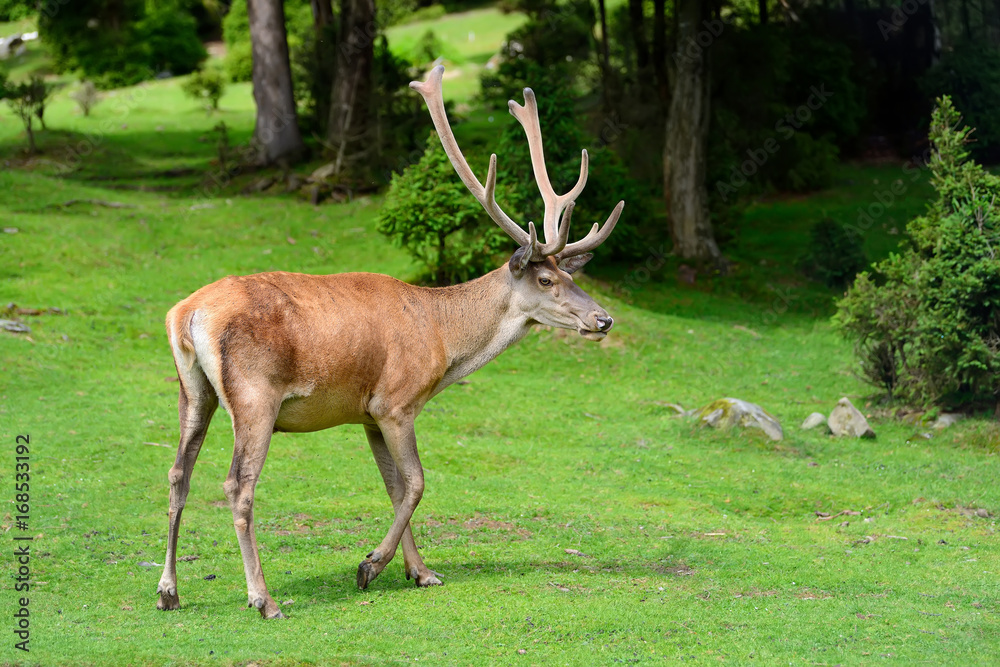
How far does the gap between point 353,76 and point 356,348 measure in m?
19.7

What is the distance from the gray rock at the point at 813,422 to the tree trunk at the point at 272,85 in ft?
55.7

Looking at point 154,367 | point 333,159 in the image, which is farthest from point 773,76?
point 154,367

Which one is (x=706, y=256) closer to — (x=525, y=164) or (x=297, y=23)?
(x=525, y=164)

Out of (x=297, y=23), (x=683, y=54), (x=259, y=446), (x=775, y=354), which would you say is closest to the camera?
(x=259, y=446)

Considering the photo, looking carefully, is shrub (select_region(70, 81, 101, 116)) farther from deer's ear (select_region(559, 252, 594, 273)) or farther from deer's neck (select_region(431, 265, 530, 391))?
deer's ear (select_region(559, 252, 594, 273))

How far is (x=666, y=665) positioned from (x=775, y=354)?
11833 mm

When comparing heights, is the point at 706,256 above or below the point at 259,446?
below

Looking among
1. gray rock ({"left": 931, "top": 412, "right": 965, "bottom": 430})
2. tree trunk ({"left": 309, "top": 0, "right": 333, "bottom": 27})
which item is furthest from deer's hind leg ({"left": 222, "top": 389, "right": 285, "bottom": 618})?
tree trunk ({"left": 309, "top": 0, "right": 333, "bottom": 27})

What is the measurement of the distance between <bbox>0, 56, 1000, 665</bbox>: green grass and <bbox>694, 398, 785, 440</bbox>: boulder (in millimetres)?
168

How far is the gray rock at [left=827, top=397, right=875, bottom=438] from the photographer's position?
1344cm

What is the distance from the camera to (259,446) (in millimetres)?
7238

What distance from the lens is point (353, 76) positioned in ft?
86.1

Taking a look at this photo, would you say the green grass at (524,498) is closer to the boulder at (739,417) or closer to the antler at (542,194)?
the boulder at (739,417)

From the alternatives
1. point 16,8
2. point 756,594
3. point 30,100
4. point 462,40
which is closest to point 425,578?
point 756,594
